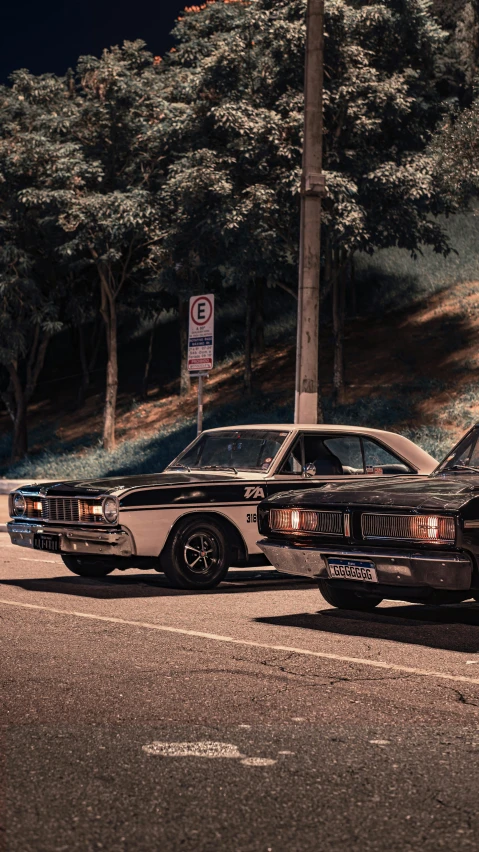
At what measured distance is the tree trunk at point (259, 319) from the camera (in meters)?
40.6

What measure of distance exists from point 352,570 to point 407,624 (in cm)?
97

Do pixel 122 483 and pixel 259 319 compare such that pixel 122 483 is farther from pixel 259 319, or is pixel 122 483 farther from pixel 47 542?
pixel 259 319

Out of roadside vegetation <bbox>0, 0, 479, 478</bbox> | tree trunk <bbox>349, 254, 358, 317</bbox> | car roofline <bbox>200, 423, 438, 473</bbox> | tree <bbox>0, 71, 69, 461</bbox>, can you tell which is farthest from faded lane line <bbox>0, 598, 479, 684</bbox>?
tree trunk <bbox>349, 254, 358, 317</bbox>

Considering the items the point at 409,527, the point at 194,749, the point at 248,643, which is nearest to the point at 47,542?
the point at 248,643

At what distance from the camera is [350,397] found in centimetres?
3394

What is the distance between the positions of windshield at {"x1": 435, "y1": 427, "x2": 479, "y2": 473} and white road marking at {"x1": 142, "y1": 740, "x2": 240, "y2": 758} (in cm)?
449

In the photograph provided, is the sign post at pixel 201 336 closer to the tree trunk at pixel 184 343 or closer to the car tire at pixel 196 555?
the car tire at pixel 196 555

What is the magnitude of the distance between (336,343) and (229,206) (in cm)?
542

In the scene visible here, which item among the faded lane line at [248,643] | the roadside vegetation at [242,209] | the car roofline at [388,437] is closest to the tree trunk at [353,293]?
the roadside vegetation at [242,209]

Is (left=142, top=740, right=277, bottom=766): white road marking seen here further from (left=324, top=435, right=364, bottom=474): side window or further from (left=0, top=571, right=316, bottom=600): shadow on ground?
(left=324, top=435, right=364, bottom=474): side window

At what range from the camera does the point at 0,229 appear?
3625 cm

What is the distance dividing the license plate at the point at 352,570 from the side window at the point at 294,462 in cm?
303

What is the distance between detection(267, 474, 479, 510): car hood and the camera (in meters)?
7.96

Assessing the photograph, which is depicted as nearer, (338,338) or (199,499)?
(199,499)
